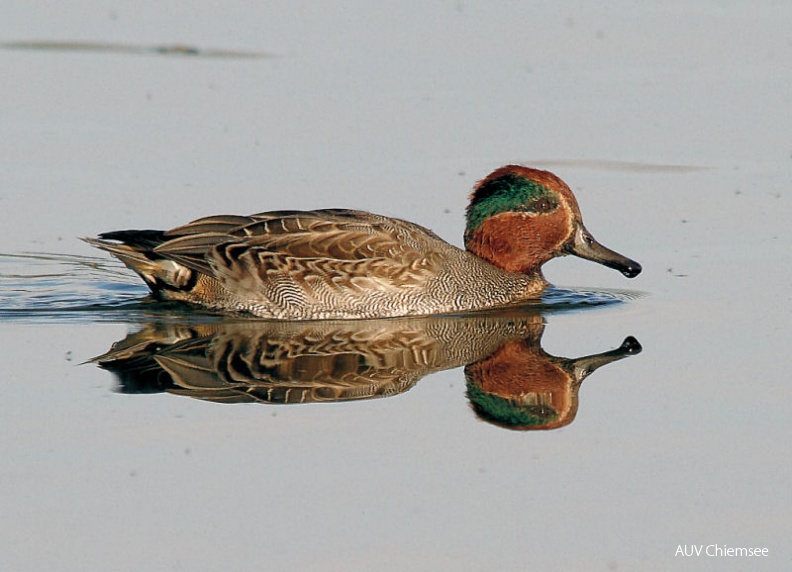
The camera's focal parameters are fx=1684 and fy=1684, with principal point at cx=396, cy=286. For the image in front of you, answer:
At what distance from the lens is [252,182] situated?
16.2 meters

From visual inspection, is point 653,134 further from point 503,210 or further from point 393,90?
point 503,210

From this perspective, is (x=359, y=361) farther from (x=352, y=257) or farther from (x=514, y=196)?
(x=514, y=196)

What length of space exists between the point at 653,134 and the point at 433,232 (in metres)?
4.25

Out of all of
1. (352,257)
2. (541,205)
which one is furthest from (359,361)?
(541,205)

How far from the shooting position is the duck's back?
1306 centimetres

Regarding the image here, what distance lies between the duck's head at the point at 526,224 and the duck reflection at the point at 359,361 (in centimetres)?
64

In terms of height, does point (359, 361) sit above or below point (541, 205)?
below

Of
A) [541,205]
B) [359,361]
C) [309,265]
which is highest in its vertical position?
[541,205]

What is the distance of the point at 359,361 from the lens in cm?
1165

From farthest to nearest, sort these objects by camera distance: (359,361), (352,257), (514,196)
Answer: (514,196), (352,257), (359,361)

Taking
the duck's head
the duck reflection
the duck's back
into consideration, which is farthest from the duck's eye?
the duck reflection

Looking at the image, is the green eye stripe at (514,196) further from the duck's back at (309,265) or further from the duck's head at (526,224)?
the duck's back at (309,265)

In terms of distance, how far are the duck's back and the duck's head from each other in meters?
0.45

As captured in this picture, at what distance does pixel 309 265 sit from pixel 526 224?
185cm
